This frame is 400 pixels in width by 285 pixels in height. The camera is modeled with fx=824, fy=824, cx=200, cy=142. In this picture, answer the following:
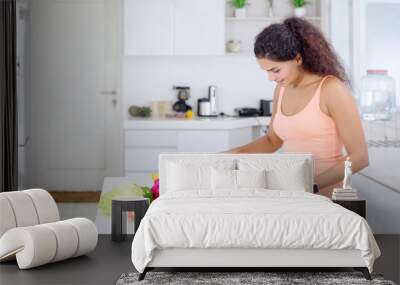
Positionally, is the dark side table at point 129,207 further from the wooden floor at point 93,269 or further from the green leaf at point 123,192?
the green leaf at point 123,192

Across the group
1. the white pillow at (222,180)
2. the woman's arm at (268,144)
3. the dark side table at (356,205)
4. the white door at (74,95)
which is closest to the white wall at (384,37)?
the woman's arm at (268,144)

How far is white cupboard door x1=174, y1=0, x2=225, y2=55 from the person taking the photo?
29.1ft

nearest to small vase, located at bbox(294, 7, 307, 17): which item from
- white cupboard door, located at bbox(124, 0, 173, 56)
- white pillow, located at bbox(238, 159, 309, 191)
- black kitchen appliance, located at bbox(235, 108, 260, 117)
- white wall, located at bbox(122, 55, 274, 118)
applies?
white wall, located at bbox(122, 55, 274, 118)

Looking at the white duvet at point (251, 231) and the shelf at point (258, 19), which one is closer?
the white duvet at point (251, 231)

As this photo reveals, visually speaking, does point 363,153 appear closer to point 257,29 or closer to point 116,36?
point 257,29

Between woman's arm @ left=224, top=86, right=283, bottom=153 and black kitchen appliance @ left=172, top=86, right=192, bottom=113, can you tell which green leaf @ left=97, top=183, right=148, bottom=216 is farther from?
black kitchen appliance @ left=172, top=86, right=192, bottom=113

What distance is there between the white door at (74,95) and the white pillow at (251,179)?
390 cm

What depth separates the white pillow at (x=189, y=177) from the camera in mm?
5688

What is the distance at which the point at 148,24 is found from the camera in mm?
8906

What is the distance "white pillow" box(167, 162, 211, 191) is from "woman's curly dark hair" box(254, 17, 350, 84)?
1522 mm

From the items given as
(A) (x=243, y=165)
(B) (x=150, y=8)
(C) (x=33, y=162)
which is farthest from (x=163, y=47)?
(A) (x=243, y=165)

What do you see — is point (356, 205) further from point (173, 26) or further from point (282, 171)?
point (173, 26)

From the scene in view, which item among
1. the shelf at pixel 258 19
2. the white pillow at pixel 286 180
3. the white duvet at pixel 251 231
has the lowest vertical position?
the white duvet at pixel 251 231

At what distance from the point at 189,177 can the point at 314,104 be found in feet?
4.54
